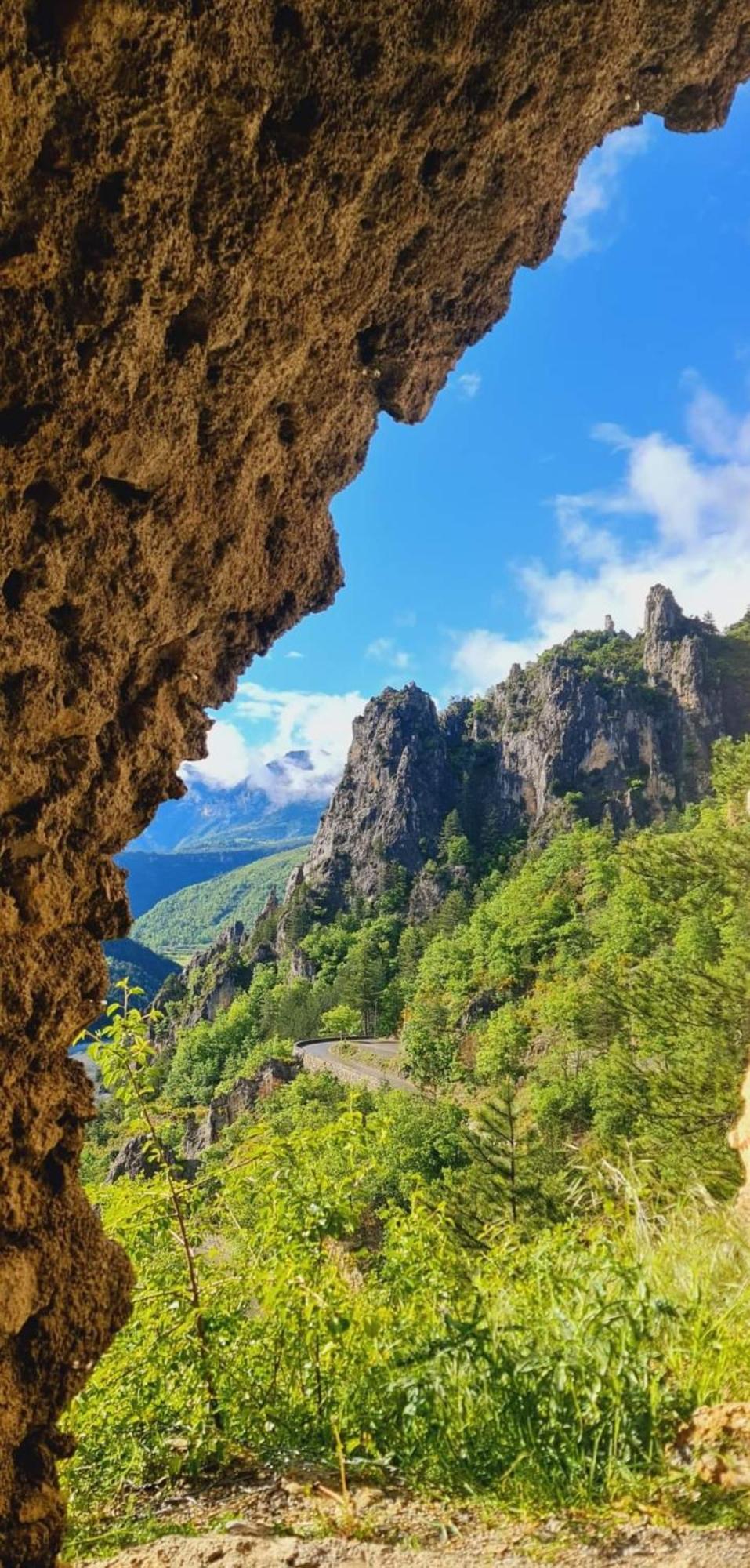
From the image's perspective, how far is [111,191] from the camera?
7.22 ft

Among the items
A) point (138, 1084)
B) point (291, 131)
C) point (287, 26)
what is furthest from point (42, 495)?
point (138, 1084)

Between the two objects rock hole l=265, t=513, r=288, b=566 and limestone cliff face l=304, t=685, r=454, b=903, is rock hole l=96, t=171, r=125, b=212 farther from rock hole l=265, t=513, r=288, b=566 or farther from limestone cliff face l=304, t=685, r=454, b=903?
limestone cliff face l=304, t=685, r=454, b=903

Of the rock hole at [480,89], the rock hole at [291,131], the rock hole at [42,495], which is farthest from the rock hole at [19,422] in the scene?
the rock hole at [480,89]

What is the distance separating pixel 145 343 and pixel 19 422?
1.72 feet

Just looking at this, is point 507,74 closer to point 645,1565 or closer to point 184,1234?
point 645,1565

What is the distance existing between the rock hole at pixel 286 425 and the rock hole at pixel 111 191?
1290mm

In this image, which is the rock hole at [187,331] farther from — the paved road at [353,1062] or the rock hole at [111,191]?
the paved road at [353,1062]

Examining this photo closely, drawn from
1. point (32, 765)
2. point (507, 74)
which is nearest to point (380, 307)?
point (507, 74)

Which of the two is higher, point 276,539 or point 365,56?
point 365,56

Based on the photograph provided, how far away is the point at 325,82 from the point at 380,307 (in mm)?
1166

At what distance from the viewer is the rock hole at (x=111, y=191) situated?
7.13 feet

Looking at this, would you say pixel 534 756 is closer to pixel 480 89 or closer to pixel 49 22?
pixel 480 89

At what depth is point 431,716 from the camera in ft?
452

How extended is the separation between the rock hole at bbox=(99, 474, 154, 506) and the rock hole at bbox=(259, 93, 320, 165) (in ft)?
3.71
